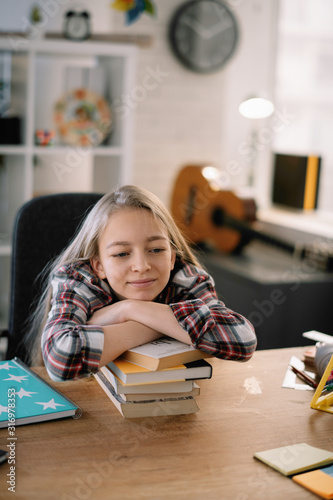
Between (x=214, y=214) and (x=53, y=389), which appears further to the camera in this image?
(x=214, y=214)

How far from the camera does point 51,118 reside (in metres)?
3.18

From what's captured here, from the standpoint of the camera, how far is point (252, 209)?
12.0 ft

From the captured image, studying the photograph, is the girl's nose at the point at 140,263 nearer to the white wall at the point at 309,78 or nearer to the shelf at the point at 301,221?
the shelf at the point at 301,221

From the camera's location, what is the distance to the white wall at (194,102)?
4000 mm

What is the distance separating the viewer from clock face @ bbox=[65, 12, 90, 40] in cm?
303

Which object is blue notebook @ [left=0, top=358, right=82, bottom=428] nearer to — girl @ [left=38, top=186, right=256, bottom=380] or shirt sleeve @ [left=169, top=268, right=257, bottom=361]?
girl @ [left=38, top=186, right=256, bottom=380]

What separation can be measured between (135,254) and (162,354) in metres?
0.23

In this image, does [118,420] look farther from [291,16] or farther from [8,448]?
[291,16]

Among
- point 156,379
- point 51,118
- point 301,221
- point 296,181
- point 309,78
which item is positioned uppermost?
point 309,78

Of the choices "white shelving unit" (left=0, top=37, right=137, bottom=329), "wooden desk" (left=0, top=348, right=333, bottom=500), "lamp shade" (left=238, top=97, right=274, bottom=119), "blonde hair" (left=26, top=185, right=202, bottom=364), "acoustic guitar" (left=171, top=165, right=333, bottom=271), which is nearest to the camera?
"wooden desk" (left=0, top=348, right=333, bottom=500)

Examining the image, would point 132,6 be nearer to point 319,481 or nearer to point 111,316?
point 111,316

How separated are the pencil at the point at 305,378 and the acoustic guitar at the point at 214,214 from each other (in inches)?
81.2

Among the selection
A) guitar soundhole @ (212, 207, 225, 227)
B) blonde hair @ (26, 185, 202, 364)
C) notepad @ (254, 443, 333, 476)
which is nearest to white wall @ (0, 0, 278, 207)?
guitar soundhole @ (212, 207, 225, 227)

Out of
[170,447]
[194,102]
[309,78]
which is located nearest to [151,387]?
[170,447]
